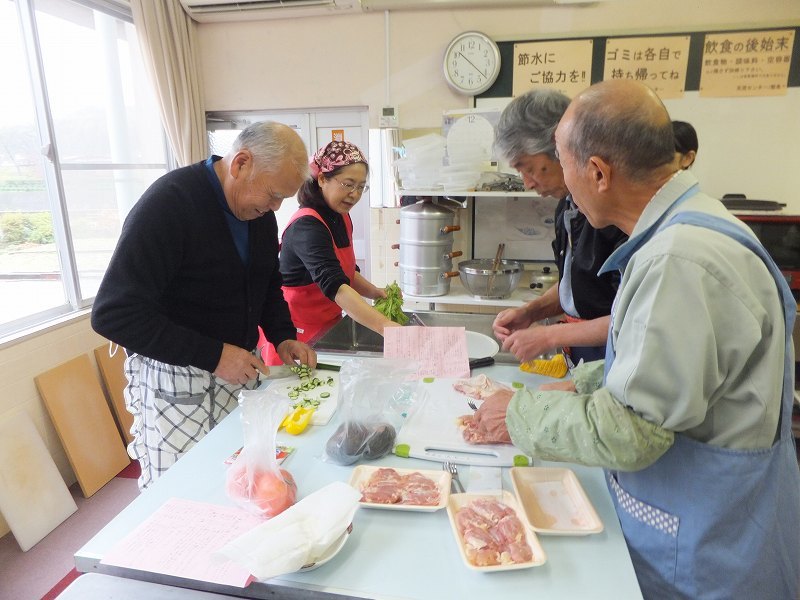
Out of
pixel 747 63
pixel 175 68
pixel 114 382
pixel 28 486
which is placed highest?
pixel 175 68

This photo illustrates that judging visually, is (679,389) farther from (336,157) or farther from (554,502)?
(336,157)

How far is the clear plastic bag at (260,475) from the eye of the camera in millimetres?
991

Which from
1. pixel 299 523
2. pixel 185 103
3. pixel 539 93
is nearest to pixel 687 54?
pixel 539 93

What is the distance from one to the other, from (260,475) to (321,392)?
518 millimetres

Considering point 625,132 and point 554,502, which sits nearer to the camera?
point 625,132

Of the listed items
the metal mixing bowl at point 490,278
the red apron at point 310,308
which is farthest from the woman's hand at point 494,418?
the metal mixing bowl at point 490,278

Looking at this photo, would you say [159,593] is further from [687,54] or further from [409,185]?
[687,54]

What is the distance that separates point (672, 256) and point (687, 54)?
301 cm

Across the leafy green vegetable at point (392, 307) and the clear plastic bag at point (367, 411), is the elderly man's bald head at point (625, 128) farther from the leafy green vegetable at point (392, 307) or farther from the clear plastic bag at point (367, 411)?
the leafy green vegetable at point (392, 307)

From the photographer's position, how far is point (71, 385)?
2.71 m

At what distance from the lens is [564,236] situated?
181cm

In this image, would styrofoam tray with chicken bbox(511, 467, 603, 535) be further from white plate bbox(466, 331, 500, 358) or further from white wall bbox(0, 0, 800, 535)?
white wall bbox(0, 0, 800, 535)

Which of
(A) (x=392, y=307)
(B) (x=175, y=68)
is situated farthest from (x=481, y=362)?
(B) (x=175, y=68)

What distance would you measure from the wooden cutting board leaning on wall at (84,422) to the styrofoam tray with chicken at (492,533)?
242 cm
